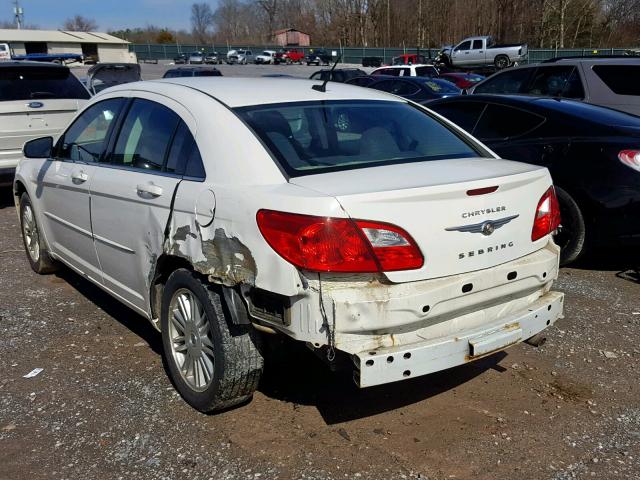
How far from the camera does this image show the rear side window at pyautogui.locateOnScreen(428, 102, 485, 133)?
6637 millimetres

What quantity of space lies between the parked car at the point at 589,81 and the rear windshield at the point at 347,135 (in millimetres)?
5512

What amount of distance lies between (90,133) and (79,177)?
383mm

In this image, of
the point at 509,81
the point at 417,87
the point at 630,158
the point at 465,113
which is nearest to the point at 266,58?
the point at 417,87

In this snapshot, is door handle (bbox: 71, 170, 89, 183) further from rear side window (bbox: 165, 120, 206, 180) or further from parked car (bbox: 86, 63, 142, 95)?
parked car (bbox: 86, 63, 142, 95)

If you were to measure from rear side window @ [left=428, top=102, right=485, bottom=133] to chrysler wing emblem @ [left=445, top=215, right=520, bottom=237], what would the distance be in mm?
3808

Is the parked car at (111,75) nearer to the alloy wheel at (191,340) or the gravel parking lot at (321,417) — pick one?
the gravel parking lot at (321,417)

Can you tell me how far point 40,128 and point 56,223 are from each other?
390 centimetres

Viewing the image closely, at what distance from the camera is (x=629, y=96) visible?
8219 mm

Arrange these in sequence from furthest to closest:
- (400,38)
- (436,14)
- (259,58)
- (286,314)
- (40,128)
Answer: (400,38) → (436,14) → (259,58) → (40,128) → (286,314)

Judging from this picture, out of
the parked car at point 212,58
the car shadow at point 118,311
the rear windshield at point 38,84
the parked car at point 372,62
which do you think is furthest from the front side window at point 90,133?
the parked car at point 212,58

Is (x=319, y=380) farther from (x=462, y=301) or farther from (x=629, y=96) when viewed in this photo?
(x=629, y=96)

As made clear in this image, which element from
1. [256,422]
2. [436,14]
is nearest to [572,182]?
[256,422]

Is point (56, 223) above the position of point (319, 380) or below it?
above

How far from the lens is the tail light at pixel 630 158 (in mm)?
5141
